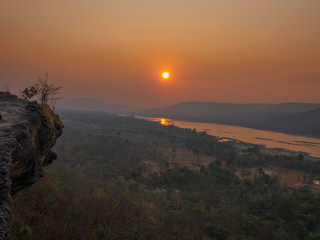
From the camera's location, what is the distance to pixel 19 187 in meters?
10.1

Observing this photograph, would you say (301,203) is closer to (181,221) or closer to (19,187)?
(181,221)

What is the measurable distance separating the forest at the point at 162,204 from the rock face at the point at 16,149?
483cm

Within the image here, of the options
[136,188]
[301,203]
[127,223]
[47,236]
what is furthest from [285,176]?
[47,236]

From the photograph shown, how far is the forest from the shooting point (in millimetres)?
22188

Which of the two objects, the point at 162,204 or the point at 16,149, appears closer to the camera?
the point at 16,149

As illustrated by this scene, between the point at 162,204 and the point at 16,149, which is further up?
the point at 16,149

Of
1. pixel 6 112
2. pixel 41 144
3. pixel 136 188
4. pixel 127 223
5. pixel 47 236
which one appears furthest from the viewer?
pixel 136 188

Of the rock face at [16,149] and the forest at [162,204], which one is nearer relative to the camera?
the rock face at [16,149]

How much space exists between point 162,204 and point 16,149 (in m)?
49.9

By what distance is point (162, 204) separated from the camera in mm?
52500

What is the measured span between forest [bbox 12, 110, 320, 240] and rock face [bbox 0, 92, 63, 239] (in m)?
4.83

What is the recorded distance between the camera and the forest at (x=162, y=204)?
22.2 meters

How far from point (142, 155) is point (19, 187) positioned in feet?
363

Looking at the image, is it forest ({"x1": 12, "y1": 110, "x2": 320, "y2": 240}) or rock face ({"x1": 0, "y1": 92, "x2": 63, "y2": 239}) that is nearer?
rock face ({"x1": 0, "y1": 92, "x2": 63, "y2": 239})
